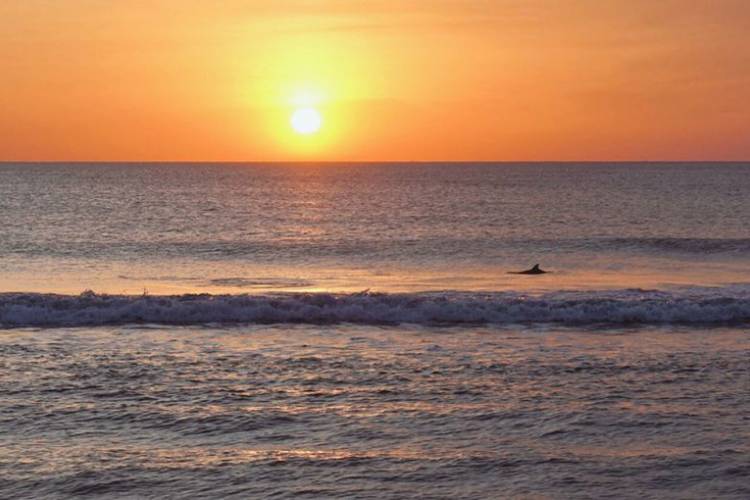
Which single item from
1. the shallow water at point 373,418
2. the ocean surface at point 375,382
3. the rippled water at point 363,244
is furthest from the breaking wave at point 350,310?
the rippled water at point 363,244

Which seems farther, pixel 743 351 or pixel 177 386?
pixel 743 351

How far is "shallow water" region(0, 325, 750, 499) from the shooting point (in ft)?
36.6

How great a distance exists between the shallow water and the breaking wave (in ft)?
10.7

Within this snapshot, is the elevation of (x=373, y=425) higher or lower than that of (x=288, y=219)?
lower

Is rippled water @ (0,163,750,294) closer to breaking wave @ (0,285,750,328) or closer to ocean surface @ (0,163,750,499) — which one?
ocean surface @ (0,163,750,499)

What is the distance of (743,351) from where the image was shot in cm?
1938

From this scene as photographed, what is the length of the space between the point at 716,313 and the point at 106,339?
52.3ft

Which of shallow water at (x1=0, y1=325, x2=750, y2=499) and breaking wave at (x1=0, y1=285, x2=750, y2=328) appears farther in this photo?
breaking wave at (x1=0, y1=285, x2=750, y2=328)

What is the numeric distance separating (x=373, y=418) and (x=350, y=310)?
11.1 m

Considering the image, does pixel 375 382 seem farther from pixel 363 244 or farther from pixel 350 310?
pixel 363 244

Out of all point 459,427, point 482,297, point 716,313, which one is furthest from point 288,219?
point 459,427

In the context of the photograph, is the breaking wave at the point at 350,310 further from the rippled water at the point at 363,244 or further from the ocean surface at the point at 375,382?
the rippled water at the point at 363,244

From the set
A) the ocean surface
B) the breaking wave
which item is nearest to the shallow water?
the ocean surface

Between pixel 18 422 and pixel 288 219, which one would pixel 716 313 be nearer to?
pixel 18 422
